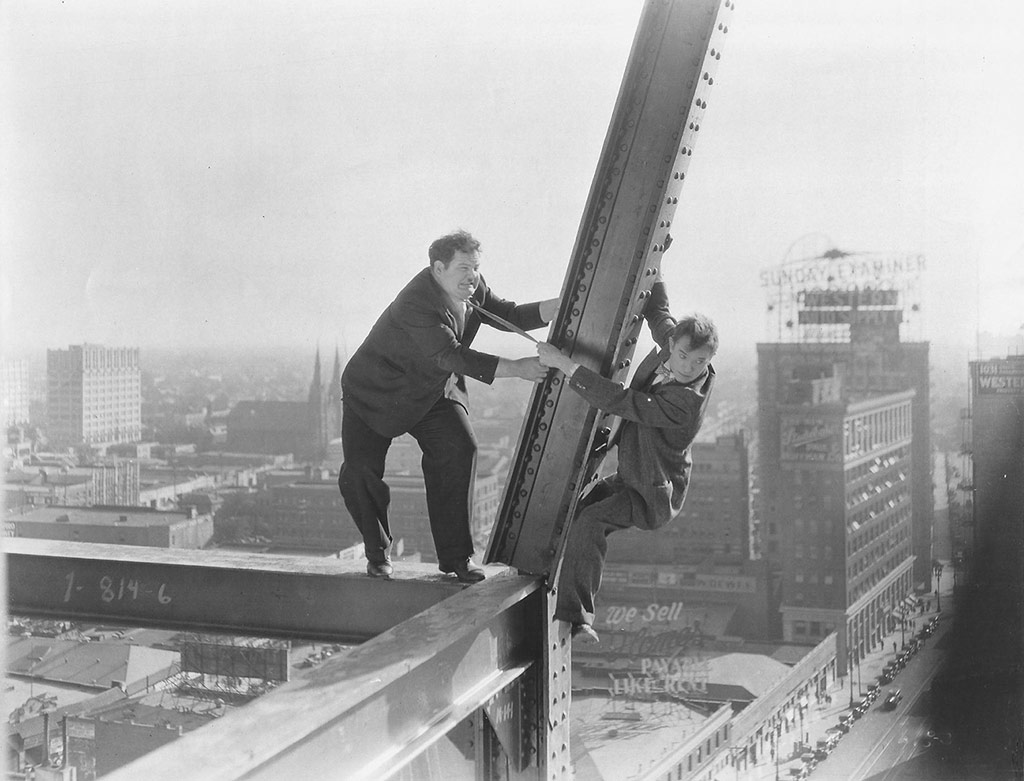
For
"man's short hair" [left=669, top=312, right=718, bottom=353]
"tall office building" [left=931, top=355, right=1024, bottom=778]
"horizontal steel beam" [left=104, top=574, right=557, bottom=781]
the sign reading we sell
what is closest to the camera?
"horizontal steel beam" [left=104, top=574, right=557, bottom=781]

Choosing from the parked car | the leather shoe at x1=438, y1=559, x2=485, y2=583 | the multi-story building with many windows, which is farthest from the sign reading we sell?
the leather shoe at x1=438, y1=559, x2=485, y2=583

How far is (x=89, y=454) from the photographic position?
33.1 meters

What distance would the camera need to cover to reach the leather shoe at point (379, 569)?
Answer: 3586 millimetres

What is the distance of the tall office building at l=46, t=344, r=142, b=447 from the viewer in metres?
32.3

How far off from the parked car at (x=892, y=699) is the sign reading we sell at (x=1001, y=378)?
824 centimetres

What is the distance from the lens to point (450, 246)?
11.3ft

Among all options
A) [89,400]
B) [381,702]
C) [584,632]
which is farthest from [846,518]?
[381,702]

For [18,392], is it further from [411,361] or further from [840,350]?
[411,361]

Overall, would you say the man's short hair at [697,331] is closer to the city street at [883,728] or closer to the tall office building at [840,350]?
the city street at [883,728]

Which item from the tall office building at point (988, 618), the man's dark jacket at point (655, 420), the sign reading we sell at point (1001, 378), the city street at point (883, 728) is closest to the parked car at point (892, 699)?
the city street at point (883, 728)

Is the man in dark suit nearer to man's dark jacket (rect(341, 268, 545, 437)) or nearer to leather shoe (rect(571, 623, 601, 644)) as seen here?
man's dark jacket (rect(341, 268, 545, 437))

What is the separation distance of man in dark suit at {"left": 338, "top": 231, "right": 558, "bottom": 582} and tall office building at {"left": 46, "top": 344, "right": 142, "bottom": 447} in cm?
3130

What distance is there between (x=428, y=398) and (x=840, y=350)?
2870 cm

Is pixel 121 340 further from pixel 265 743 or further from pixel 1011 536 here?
pixel 265 743
